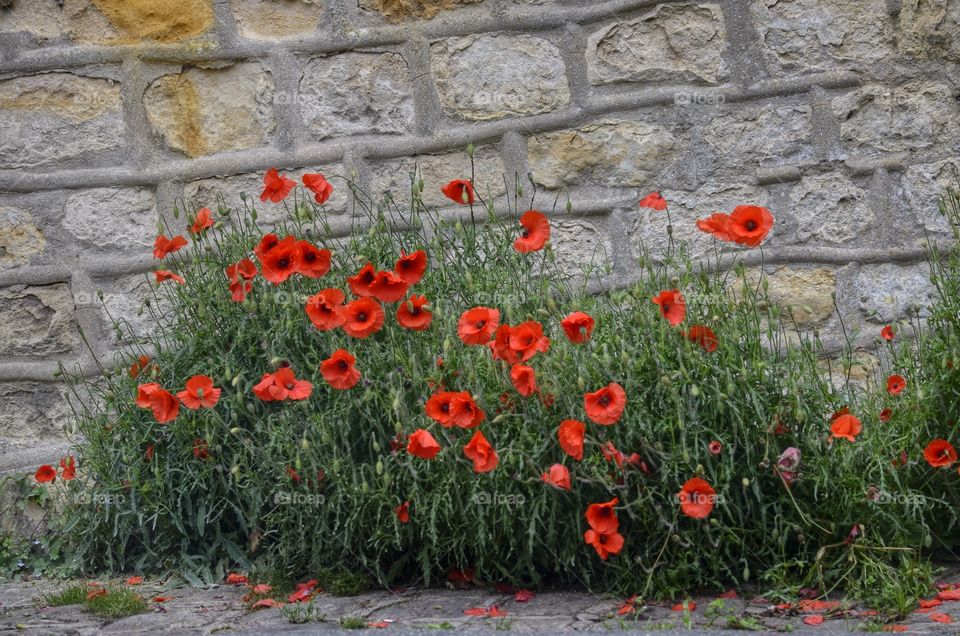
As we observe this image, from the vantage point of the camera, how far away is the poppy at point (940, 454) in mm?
2676

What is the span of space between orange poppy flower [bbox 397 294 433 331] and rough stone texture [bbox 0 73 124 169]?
1732mm

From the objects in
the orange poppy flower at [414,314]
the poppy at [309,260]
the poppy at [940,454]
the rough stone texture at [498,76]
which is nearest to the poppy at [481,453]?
the orange poppy flower at [414,314]

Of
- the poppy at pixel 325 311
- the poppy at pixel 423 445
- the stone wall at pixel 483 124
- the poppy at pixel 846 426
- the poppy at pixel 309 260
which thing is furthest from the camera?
the stone wall at pixel 483 124

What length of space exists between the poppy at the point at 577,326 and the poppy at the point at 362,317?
0.52 metres

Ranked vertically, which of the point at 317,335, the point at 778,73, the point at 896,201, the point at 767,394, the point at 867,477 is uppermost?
the point at 778,73

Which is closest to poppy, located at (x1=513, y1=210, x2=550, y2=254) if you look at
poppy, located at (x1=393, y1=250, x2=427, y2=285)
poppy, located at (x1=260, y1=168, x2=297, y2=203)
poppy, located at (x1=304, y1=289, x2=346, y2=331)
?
poppy, located at (x1=393, y1=250, x2=427, y2=285)

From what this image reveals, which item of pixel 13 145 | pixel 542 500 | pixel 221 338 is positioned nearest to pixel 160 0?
pixel 13 145

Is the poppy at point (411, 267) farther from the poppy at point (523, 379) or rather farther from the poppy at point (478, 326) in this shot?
the poppy at point (523, 379)

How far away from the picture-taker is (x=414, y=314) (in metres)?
2.90

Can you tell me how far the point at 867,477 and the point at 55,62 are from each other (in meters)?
3.16

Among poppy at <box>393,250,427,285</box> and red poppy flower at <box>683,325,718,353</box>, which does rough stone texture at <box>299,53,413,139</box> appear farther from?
red poppy flower at <box>683,325,718,353</box>

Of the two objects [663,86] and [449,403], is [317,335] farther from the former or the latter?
[663,86]

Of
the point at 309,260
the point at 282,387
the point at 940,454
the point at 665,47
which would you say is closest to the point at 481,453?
the point at 282,387

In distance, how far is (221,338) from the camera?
10.9 ft
